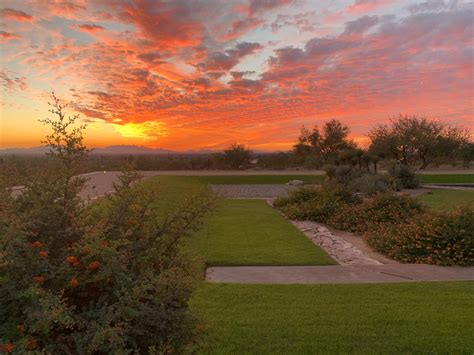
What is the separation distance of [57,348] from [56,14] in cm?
772

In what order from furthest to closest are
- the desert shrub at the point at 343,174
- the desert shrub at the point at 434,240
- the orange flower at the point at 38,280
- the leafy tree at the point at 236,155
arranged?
the leafy tree at the point at 236,155, the desert shrub at the point at 343,174, the desert shrub at the point at 434,240, the orange flower at the point at 38,280

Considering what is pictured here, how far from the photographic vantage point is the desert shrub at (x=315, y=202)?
12977 mm

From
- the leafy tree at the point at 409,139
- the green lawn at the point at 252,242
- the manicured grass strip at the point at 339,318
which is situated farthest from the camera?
the leafy tree at the point at 409,139

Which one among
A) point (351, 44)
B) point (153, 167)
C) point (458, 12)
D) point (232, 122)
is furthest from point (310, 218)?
point (153, 167)

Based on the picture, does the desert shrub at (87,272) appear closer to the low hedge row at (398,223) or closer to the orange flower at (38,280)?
the orange flower at (38,280)

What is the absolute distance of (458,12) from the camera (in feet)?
42.3

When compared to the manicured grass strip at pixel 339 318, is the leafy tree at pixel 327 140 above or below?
above

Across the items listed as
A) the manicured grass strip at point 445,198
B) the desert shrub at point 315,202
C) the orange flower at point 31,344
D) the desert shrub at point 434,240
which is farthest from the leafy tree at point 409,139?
the orange flower at point 31,344

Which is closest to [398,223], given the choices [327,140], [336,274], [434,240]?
[434,240]

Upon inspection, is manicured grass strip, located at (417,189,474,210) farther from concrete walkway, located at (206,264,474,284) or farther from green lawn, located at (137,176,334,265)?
concrete walkway, located at (206,264,474,284)

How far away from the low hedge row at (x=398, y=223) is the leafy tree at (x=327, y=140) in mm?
28258

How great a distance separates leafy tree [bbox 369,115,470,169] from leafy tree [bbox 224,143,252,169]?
49.4 feet

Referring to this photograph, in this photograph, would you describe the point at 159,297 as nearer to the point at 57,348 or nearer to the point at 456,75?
the point at 57,348

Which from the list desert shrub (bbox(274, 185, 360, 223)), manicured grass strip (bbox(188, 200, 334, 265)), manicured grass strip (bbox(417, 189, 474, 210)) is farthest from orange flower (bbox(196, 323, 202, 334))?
manicured grass strip (bbox(417, 189, 474, 210))
